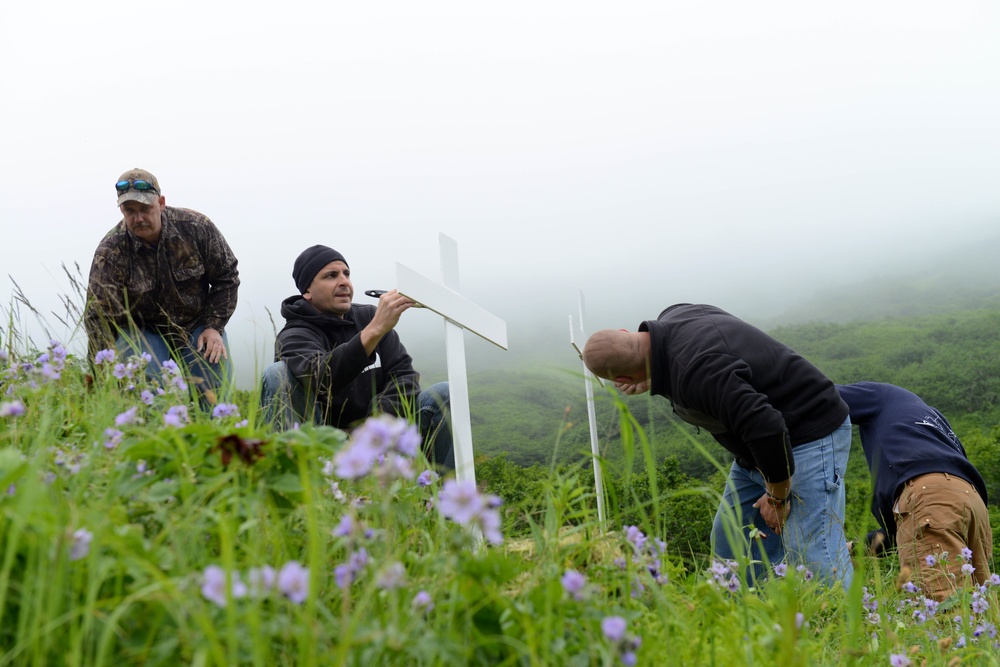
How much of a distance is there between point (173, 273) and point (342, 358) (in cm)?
132

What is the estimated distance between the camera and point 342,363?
4.18 meters

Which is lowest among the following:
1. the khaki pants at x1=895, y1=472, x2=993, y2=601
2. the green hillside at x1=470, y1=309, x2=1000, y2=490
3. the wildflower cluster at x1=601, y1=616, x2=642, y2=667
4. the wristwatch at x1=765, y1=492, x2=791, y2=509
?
the green hillside at x1=470, y1=309, x2=1000, y2=490

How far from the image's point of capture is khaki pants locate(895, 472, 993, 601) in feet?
12.9

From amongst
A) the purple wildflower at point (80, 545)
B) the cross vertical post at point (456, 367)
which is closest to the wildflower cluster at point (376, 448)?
the purple wildflower at point (80, 545)

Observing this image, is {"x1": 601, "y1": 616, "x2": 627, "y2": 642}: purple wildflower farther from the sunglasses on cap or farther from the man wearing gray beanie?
the sunglasses on cap

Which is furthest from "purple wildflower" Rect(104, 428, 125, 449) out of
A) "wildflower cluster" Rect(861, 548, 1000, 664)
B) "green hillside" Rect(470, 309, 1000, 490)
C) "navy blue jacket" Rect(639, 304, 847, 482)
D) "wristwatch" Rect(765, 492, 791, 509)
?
"green hillside" Rect(470, 309, 1000, 490)

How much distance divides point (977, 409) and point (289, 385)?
18.3 meters

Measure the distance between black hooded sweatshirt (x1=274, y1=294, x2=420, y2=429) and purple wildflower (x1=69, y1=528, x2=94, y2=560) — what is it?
8.95 ft

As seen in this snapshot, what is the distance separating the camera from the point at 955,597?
2.90 metres

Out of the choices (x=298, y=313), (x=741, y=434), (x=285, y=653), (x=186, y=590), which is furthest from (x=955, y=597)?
(x=298, y=313)

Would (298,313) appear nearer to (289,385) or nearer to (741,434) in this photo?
(289,385)

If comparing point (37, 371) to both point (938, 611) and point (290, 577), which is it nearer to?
point (290, 577)

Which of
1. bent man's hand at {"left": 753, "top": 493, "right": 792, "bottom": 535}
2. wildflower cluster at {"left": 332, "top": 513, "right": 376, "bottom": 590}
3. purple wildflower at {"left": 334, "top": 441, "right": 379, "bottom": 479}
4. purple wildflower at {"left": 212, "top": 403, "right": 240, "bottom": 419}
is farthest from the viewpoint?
bent man's hand at {"left": 753, "top": 493, "right": 792, "bottom": 535}

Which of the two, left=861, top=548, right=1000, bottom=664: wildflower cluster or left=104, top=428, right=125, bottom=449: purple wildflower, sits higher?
left=104, top=428, right=125, bottom=449: purple wildflower
